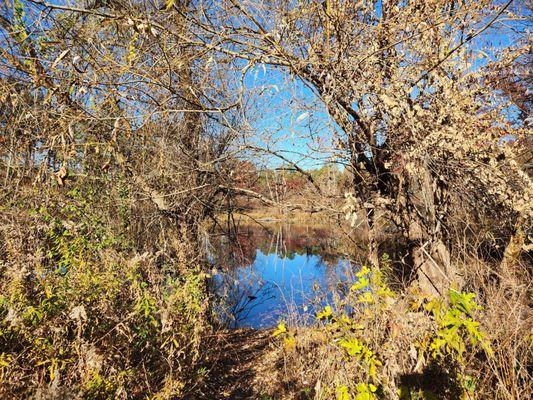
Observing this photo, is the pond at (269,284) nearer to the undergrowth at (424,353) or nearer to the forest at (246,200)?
the forest at (246,200)

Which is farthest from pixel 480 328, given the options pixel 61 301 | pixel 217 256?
pixel 217 256

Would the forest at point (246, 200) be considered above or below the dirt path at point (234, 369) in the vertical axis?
above

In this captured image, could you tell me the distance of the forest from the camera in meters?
2.36

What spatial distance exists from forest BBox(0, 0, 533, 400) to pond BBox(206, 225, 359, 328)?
0.34 m

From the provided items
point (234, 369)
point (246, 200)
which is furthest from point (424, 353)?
point (246, 200)

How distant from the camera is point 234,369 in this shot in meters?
5.07

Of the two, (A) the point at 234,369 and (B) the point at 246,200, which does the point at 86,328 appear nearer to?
(A) the point at 234,369

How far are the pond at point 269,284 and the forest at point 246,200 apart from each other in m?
0.34

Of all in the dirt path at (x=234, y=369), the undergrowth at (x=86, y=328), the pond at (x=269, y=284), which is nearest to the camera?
the undergrowth at (x=86, y=328)

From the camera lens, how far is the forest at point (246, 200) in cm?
236

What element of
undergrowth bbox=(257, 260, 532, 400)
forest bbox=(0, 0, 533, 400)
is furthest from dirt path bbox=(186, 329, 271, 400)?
undergrowth bbox=(257, 260, 532, 400)

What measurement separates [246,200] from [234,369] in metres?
2.85

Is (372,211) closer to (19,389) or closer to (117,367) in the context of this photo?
(117,367)

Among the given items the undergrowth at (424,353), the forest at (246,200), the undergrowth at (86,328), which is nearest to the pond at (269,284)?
the forest at (246,200)
